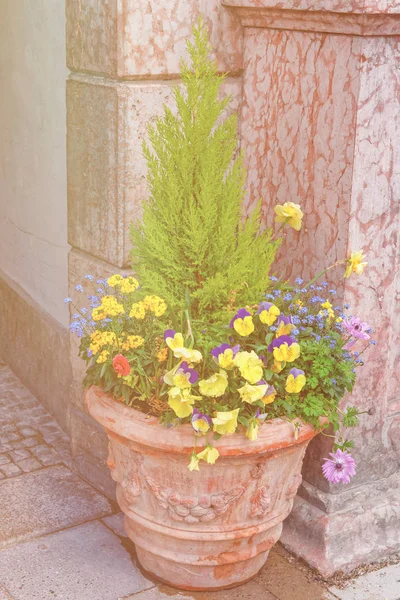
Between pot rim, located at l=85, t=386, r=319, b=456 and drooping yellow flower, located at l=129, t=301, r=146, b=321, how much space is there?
1.02 ft

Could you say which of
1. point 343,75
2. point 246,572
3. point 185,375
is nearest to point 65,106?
point 343,75

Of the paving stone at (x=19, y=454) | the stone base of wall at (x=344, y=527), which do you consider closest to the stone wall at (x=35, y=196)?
the paving stone at (x=19, y=454)

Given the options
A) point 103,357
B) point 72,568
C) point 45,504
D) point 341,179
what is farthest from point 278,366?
point 45,504

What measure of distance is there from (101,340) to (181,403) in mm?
411

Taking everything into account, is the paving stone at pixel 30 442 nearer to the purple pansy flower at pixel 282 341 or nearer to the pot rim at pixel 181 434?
the pot rim at pixel 181 434

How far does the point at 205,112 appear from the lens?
3.19 m

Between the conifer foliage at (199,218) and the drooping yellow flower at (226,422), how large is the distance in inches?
17.7

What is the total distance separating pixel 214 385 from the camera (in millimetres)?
3004

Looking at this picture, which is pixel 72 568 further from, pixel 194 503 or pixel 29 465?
pixel 29 465

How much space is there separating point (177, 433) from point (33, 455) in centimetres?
160

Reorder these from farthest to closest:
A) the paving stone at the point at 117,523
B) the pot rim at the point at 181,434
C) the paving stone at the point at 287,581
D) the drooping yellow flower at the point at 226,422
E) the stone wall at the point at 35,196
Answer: the stone wall at the point at 35,196
the paving stone at the point at 117,523
the paving stone at the point at 287,581
the pot rim at the point at 181,434
the drooping yellow flower at the point at 226,422

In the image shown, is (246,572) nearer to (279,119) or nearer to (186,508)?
(186,508)

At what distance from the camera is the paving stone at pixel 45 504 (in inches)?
153

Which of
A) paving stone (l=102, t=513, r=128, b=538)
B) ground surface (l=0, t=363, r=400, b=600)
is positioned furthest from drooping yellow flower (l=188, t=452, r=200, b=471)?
paving stone (l=102, t=513, r=128, b=538)
